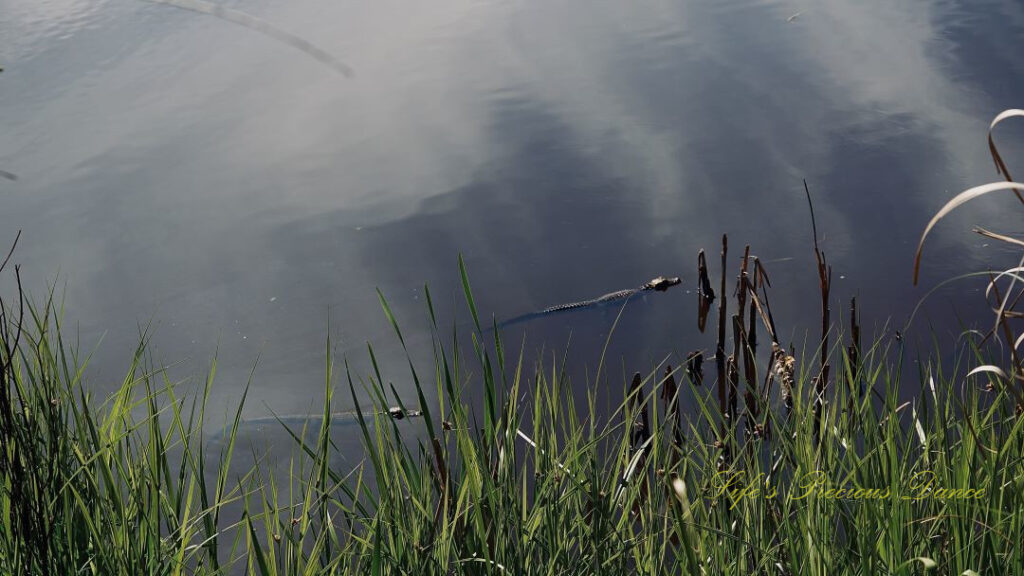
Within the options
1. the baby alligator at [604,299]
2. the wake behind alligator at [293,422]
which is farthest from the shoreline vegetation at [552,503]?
the baby alligator at [604,299]

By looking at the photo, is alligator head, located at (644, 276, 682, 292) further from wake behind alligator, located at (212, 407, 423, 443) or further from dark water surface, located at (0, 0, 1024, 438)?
wake behind alligator, located at (212, 407, 423, 443)

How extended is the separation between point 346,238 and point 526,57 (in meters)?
1.90

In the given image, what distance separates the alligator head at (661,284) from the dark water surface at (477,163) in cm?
8

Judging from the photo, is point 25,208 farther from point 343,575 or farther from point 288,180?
point 343,575

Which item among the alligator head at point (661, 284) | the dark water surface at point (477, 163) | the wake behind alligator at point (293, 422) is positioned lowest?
the wake behind alligator at point (293, 422)

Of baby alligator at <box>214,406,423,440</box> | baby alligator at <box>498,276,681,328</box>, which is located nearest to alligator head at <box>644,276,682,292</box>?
baby alligator at <box>498,276,681,328</box>

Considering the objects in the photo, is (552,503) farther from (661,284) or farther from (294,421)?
(661,284)

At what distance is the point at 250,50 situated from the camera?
521cm

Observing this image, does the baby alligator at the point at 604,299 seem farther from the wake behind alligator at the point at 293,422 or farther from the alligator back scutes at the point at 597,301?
the wake behind alligator at the point at 293,422

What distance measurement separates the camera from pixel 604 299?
315cm

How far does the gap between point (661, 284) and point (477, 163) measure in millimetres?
1363

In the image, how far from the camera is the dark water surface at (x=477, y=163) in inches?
126

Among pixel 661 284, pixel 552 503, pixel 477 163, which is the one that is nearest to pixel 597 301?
pixel 661 284

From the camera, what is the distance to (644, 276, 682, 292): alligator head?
10.3 ft
